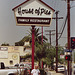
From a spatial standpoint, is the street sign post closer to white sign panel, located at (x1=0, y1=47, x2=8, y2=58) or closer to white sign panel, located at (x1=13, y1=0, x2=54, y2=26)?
white sign panel, located at (x1=13, y1=0, x2=54, y2=26)

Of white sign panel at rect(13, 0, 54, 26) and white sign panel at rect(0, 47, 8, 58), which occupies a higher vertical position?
white sign panel at rect(13, 0, 54, 26)

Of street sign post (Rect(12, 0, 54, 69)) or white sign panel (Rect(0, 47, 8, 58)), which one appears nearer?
street sign post (Rect(12, 0, 54, 69))

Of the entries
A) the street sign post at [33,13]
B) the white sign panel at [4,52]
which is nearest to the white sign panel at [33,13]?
the street sign post at [33,13]

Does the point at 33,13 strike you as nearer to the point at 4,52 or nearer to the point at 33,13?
the point at 33,13

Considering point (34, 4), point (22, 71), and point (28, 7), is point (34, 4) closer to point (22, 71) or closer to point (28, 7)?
point (28, 7)

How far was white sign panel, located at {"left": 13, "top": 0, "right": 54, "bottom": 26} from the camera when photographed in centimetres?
1992

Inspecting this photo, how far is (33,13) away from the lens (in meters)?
20.1

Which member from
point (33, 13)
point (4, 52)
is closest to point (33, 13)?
point (33, 13)

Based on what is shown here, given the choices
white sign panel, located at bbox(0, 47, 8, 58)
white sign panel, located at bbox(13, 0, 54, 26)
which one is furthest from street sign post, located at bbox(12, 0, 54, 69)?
white sign panel, located at bbox(0, 47, 8, 58)

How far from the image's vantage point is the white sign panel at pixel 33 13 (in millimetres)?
19922

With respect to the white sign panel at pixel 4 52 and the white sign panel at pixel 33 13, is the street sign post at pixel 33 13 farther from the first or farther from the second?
the white sign panel at pixel 4 52

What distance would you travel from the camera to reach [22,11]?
1997cm

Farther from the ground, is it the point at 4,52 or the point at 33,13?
the point at 33,13

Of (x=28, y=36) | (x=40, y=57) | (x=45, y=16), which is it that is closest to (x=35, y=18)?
(x=45, y=16)
